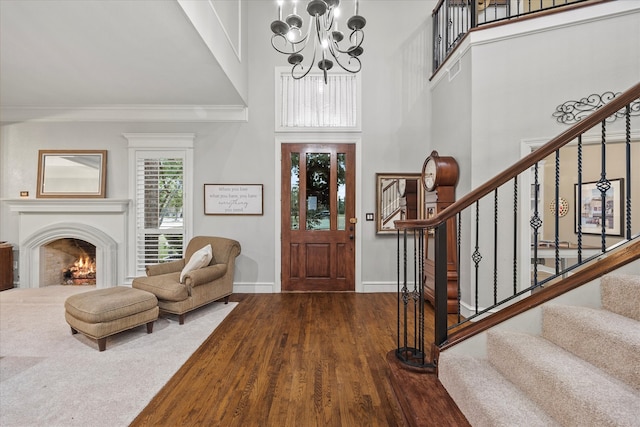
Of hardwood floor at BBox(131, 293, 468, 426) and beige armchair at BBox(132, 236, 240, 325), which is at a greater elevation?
beige armchair at BBox(132, 236, 240, 325)

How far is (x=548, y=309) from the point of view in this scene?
1733 mm

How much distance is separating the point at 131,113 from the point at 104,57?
153 centimetres

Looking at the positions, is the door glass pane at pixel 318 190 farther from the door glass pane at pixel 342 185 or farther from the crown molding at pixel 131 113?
the crown molding at pixel 131 113

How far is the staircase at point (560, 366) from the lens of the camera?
46.9 inches

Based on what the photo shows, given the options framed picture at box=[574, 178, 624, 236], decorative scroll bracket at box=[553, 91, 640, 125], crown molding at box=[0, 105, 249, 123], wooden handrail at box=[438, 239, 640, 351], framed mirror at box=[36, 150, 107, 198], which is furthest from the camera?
framed mirror at box=[36, 150, 107, 198]

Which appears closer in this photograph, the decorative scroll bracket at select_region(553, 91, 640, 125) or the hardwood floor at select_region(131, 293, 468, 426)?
the hardwood floor at select_region(131, 293, 468, 426)

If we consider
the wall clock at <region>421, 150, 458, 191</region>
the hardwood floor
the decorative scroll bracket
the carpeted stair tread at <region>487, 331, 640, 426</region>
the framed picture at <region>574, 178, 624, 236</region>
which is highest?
the decorative scroll bracket

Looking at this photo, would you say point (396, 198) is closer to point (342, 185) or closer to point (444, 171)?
point (342, 185)

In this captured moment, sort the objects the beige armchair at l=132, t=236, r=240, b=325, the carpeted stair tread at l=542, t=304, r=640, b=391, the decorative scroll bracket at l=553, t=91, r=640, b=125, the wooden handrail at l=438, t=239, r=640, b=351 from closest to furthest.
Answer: the carpeted stair tread at l=542, t=304, r=640, b=391 < the wooden handrail at l=438, t=239, r=640, b=351 < the decorative scroll bracket at l=553, t=91, r=640, b=125 < the beige armchair at l=132, t=236, r=240, b=325

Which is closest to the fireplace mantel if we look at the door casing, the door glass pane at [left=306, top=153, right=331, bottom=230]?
the door casing

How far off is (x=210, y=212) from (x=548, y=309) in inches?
164

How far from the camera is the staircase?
119 cm

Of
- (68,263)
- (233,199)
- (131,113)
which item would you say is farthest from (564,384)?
(68,263)

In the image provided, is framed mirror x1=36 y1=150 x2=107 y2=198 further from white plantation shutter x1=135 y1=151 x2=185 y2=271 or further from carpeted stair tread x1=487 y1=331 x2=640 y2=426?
carpeted stair tread x1=487 y1=331 x2=640 y2=426
